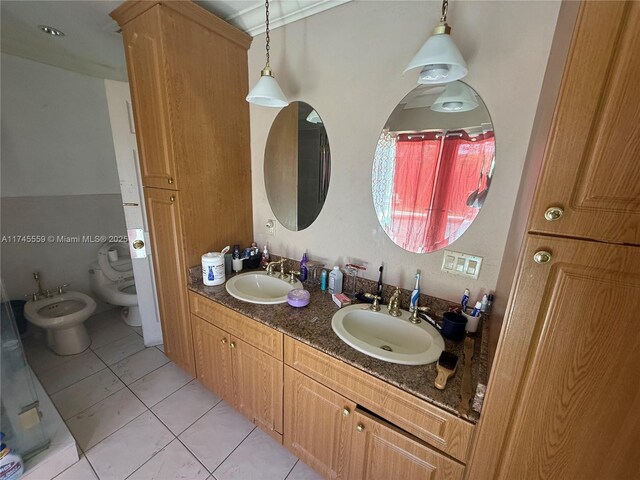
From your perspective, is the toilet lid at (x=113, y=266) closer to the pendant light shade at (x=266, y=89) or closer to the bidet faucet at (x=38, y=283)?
the bidet faucet at (x=38, y=283)

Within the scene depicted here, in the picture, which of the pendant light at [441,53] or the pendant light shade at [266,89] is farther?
the pendant light shade at [266,89]

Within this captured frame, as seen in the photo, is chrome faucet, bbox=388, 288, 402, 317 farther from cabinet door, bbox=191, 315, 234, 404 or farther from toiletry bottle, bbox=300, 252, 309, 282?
cabinet door, bbox=191, 315, 234, 404

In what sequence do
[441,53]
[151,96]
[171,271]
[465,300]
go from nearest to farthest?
[441,53], [465,300], [151,96], [171,271]

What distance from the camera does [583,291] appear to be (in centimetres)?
54

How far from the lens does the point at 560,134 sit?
0.51 meters

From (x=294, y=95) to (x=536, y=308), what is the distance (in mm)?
1470

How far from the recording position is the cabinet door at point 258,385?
4.02 feet

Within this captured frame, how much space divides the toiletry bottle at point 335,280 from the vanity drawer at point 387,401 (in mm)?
404

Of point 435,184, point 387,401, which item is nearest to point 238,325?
point 387,401

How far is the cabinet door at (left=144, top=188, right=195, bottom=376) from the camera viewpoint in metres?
1.49

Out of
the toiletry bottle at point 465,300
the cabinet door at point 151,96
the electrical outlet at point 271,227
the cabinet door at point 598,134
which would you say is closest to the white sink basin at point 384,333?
the toiletry bottle at point 465,300

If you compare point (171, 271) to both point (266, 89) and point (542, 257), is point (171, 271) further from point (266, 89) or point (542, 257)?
point (542, 257)

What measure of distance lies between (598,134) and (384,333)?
1.00 meters

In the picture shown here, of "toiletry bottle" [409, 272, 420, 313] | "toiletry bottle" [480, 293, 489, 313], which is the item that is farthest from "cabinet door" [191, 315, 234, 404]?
"toiletry bottle" [480, 293, 489, 313]
